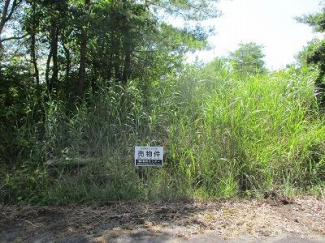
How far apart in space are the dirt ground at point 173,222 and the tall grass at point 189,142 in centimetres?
38

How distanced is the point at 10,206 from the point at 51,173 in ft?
2.58

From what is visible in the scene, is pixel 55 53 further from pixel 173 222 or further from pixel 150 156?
pixel 173 222

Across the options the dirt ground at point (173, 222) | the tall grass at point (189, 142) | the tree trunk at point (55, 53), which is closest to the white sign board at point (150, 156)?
the tall grass at point (189, 142)

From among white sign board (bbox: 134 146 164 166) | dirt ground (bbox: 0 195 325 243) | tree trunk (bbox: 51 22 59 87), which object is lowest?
dirt ground (bbox: 0 195 325 243)

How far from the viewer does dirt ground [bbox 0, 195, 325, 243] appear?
343 centimetres

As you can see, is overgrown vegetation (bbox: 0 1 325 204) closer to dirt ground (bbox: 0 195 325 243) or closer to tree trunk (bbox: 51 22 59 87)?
tree trunk (bbox: 51 22 59 87)

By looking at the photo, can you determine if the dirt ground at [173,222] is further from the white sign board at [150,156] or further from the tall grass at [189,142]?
the white sign board at [150,156]

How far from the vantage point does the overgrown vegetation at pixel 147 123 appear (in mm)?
4871

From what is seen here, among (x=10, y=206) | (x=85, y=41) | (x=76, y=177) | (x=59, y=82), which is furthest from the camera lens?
(x=59, y=82)

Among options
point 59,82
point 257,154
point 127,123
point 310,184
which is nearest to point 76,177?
point 127,123

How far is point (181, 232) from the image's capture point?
11.4 ft

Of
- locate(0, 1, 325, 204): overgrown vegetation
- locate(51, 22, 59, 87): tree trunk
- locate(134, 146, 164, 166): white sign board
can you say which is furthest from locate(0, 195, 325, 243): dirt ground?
locate(51, 22, 59, 87): tree trunk

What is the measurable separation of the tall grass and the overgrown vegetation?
0.05ft

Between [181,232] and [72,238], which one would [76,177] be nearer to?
[72,238]
